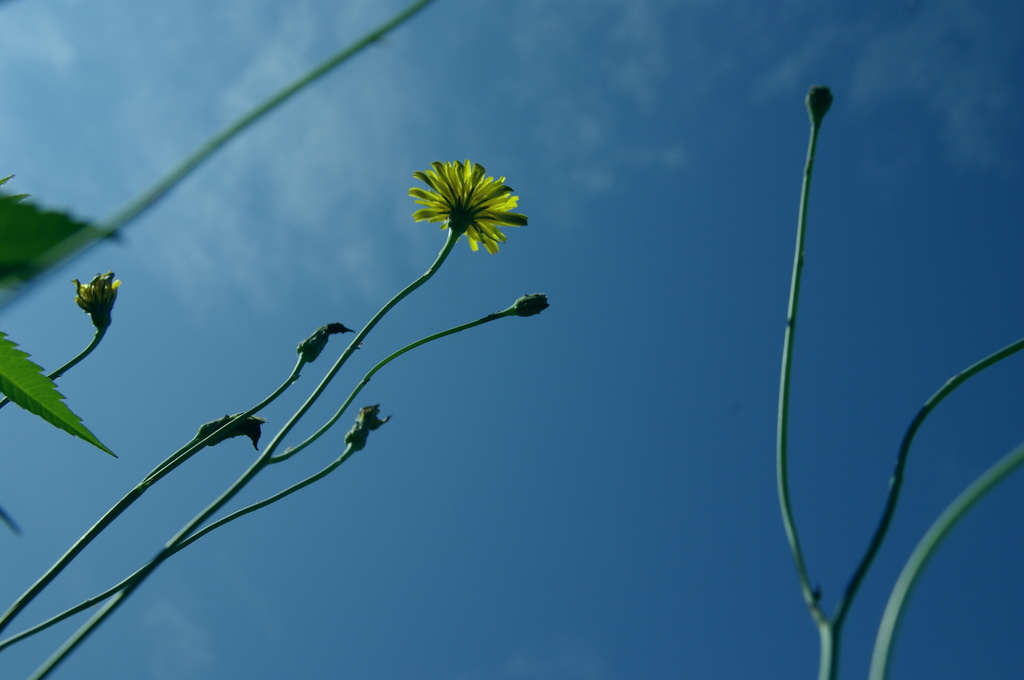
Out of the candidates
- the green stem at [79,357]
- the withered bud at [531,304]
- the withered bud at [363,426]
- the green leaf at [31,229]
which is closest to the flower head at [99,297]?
the green stem at [79,357]

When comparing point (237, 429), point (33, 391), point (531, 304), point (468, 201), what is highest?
point (468, 201)

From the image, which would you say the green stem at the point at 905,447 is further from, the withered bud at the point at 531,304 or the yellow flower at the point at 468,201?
the yellow flower at the point at 468,201

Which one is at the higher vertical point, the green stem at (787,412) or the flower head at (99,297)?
the flower head at (99,297)

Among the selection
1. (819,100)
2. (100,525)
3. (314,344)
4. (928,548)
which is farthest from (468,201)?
(928,548)

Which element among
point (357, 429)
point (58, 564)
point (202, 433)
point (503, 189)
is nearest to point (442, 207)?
point (503, 189)

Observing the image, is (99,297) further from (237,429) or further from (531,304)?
(531,304)

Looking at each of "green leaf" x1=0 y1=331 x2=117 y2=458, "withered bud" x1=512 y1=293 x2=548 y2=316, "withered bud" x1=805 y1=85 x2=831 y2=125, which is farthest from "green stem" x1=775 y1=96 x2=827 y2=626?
"withered bud" x1=512 y1=293 x2=548 y2=316

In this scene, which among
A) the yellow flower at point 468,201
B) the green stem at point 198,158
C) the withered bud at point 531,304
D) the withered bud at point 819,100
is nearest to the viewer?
the green stem at point 198,158

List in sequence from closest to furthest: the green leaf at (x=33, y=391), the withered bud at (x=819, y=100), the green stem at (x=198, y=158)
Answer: the green stem at (x=198, y=158) → the green leaf at (x=33, y=391) → the withered bud at (x=819, y=100)
